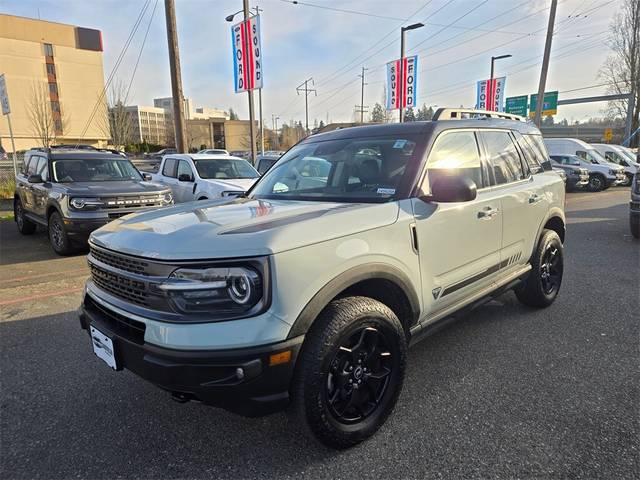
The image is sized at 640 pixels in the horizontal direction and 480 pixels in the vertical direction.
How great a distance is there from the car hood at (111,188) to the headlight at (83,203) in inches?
3.9

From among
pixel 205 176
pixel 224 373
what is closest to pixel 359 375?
pixel 224 373

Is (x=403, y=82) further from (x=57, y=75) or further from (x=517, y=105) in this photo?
(x=57, y=75)

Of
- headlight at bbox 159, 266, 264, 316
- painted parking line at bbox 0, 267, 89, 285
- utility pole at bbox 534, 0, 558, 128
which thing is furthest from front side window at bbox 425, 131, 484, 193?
utility pole at bbox 534, 0, 558, 128

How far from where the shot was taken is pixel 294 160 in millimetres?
3750

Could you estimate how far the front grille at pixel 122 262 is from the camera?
2145 mm

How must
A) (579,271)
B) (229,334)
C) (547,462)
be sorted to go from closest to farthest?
(229,334) → (547,462) → (579,271)

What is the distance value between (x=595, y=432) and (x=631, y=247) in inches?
245

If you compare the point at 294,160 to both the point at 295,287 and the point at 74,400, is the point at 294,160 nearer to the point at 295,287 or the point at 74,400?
the point at 295,287

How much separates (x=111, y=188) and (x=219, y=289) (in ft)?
20.8

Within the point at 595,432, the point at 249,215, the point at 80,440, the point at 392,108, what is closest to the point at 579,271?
the point at 595,432

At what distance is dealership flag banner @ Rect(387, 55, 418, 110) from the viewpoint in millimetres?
22219

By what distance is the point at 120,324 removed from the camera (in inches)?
90.5

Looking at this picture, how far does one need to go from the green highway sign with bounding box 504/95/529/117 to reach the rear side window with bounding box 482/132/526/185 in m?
40.2

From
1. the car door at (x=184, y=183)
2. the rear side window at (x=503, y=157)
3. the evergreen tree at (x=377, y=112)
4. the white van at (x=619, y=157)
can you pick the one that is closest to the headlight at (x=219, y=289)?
the rear side window at (x=503, y=157)
